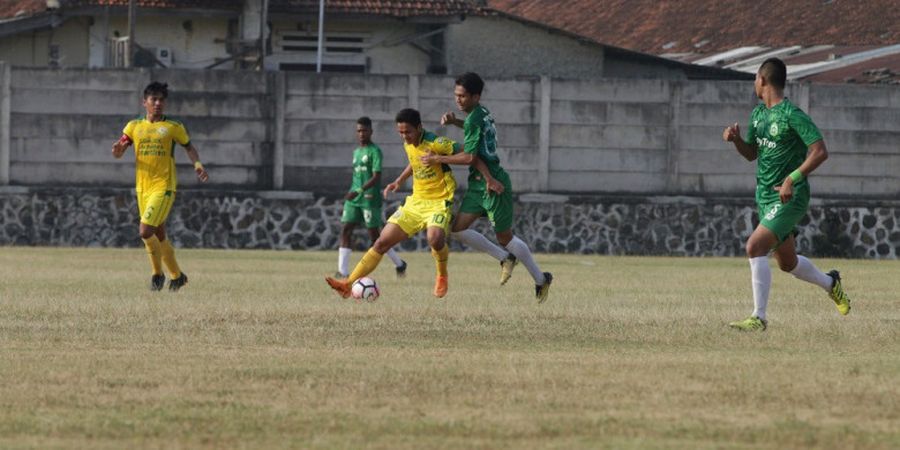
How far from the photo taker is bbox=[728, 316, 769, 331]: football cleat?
14.0 meters

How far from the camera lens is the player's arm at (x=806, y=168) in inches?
538

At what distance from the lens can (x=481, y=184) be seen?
677 inches

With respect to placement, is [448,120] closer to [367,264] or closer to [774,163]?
[367,264]

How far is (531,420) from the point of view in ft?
30.2

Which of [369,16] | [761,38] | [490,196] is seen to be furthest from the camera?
[761,38]

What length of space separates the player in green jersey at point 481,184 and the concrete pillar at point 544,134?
36.6ft

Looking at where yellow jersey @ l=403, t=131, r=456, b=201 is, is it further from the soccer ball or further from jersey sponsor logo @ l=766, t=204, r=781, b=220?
jersey sponsor logo @ l=766, t=204, r=781, b=220

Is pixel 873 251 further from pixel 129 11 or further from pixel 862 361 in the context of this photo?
pixel 862 361

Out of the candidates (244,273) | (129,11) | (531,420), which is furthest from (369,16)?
(531,420)

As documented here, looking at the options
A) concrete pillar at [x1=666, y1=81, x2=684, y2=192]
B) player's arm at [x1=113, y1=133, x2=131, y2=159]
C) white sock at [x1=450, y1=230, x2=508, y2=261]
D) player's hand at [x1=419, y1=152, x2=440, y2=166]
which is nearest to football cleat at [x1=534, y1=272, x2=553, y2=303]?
white sock at [x1=450, y1=230, x2=508, y2=261]

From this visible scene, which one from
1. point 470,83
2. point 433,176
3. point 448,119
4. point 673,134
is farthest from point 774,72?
point 673,134

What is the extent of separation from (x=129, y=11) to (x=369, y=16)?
5318mm

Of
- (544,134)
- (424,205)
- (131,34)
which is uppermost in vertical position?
(131,34)

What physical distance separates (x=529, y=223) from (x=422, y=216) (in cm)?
1341
